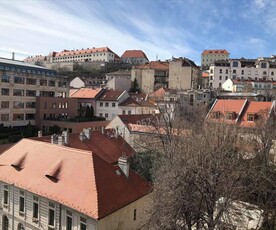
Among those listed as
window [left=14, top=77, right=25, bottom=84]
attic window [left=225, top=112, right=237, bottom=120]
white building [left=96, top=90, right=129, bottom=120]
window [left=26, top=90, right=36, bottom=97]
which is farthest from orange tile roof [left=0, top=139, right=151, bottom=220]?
white building [left=96, top=90, right=129, bottom=120]

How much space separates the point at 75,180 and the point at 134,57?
399 ft

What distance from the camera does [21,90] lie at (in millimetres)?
51094

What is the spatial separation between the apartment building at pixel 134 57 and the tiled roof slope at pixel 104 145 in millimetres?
105385

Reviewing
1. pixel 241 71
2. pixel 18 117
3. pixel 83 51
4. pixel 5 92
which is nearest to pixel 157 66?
pixel 241 71

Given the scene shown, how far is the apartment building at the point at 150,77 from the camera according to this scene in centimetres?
9170

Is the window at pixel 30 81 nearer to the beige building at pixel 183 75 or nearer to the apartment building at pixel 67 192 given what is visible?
the apartment building at pixel 67 192

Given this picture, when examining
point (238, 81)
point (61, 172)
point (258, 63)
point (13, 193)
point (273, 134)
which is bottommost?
point (13, 193)

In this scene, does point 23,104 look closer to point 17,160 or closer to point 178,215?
point 17,160

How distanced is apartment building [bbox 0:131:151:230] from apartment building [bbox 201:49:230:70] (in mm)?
115562

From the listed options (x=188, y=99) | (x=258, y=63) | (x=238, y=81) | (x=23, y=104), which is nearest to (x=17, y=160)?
(x=23, y=104)

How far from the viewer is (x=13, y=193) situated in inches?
821

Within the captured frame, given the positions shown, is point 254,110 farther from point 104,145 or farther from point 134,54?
point 134,54

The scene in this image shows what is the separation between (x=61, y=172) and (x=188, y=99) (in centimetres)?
4102

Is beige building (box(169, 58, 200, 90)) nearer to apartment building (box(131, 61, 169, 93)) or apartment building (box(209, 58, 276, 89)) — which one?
apartment building (box(131, 61, 169, 93))
